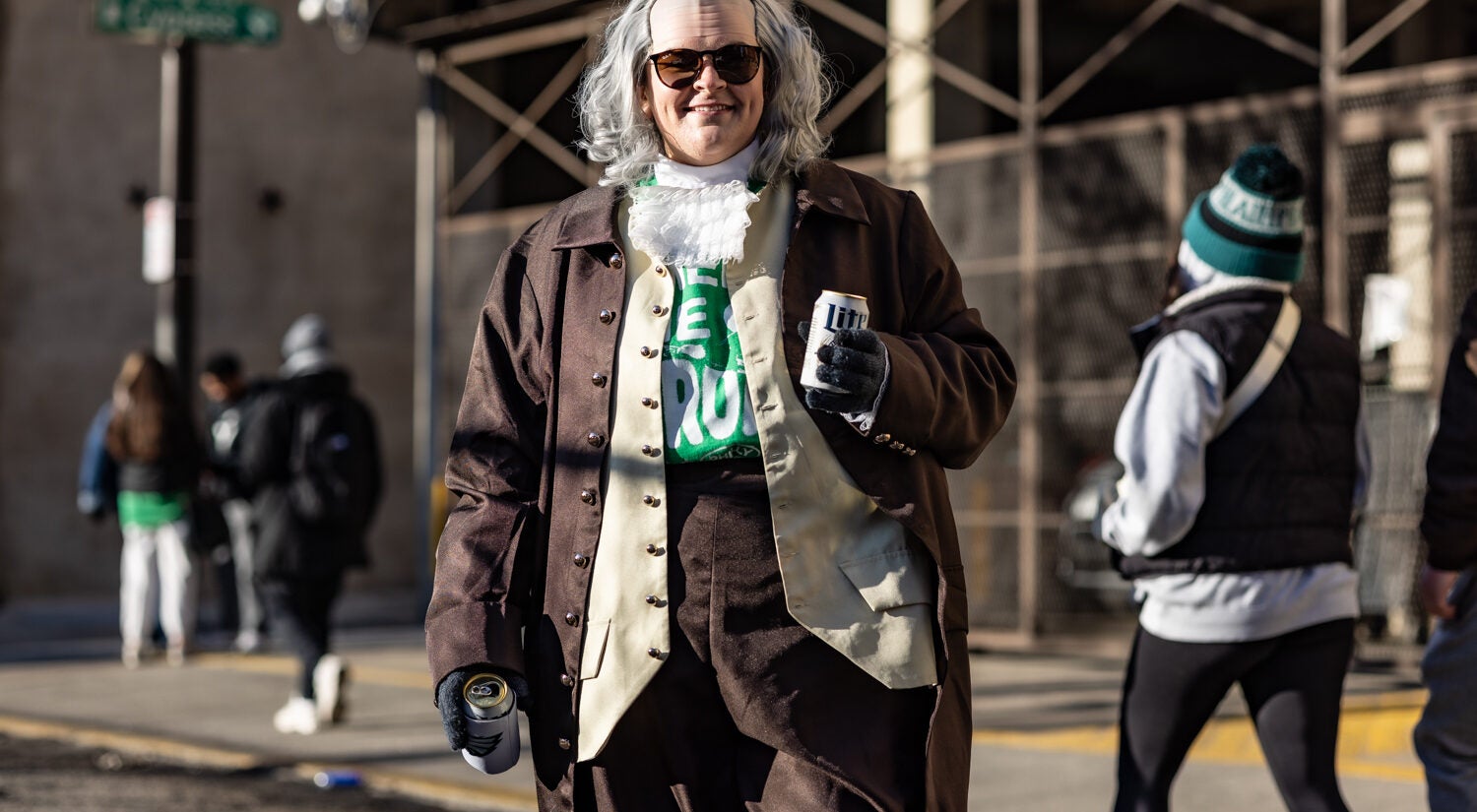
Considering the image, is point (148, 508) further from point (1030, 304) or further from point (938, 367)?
point (938, 367)

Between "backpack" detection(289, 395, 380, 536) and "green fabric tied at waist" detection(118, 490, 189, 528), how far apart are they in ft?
9.56

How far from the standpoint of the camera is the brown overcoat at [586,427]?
2.60m

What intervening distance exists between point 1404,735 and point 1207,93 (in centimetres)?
825

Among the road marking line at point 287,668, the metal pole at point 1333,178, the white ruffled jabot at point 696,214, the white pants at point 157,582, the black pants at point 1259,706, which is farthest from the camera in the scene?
the white pants at point 157,582

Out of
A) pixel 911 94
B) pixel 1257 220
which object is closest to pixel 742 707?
pixel 1257 220

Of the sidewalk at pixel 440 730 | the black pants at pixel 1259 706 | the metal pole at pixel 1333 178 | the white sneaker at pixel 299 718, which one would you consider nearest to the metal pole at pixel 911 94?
the metal pole at pixel 1333 178

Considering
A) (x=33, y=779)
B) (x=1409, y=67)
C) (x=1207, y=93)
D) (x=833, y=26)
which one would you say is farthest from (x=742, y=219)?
(x=1207, y=93)

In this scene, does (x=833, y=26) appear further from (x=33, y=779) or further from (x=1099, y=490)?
(x=1099, y=490)

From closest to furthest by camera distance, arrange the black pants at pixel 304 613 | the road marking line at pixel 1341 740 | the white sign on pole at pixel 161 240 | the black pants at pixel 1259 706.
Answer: the black pants at pixel 1259 706
the road marking line at pixel 1341 740
the black pants at pixel 304 613
the white sign on pole at pixel 161 240

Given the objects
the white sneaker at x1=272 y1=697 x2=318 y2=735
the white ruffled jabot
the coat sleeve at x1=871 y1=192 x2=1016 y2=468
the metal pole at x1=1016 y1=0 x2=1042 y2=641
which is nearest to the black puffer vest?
the coat sleeve at x1=871 y1=192 x2=1016 y2=468

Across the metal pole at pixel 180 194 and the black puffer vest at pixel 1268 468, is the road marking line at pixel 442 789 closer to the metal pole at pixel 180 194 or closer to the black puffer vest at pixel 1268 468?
the black puffer vest at pixel 1268 468

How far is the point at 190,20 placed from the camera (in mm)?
11008

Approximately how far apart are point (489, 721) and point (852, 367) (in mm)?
708

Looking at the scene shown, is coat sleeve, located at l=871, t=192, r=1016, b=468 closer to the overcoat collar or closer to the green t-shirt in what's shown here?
A: the overcoat collar
